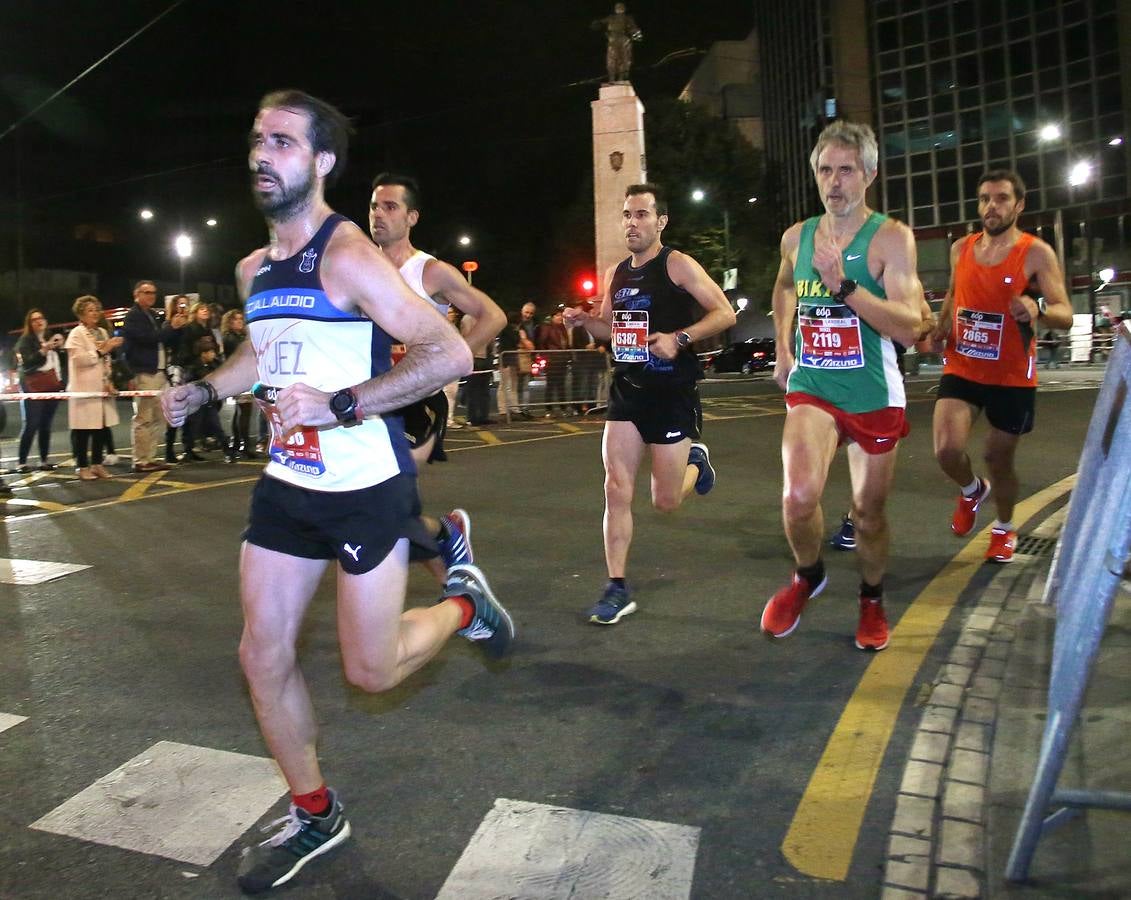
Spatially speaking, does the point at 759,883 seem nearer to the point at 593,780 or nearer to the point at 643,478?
the point at 593,780

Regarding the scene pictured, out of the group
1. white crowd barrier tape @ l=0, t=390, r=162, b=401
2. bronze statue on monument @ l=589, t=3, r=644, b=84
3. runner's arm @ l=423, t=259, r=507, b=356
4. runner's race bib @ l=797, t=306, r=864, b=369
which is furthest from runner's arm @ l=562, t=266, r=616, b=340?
bronze statue on monument @ l=589, t=3, r=644, b=84

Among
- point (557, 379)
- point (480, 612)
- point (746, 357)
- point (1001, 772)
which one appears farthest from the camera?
point (746, 357)

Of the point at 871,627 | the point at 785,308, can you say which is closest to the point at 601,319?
the point at 785,308

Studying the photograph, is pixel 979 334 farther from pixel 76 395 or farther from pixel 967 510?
pixel 76 395

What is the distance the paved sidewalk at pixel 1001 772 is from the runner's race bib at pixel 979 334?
169 cm

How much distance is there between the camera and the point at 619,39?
2141 centimetres

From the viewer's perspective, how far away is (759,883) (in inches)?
102

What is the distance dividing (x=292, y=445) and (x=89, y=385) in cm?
934

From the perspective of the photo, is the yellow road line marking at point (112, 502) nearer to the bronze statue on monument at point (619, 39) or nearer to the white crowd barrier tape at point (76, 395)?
the white crowd barrier tape at point (76, 395)

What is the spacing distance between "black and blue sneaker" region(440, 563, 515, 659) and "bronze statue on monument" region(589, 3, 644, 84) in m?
20.0

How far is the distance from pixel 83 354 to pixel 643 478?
6117 millimetres

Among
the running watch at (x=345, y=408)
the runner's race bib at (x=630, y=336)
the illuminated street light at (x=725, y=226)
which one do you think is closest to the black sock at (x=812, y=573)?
the runner's race bib at (x=630, y=336)

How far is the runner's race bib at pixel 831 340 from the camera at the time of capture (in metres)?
4.23

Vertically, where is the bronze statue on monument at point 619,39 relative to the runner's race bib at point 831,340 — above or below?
above
